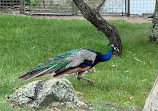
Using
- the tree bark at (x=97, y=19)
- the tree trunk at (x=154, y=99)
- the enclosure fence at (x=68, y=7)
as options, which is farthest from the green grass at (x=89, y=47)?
the enclosure fence at (x=68, y=7)

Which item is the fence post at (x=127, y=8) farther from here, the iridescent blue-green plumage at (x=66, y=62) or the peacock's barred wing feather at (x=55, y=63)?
the peacock's barred wing feather at (x=55, y=63)

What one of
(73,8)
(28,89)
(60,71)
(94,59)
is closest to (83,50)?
(94,59)

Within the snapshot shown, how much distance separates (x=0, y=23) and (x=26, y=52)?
395 centimetres

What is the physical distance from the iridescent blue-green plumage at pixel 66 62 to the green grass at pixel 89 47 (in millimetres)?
579

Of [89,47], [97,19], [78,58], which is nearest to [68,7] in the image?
[89,47]

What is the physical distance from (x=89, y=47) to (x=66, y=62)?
13.7 ft

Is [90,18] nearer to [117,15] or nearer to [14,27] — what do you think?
[14,27]

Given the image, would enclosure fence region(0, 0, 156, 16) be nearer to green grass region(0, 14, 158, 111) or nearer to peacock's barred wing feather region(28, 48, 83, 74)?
green grass region(0, 14, 158, 111)

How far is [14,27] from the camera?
12.8 meters

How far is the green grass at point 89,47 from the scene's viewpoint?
6.39 meters

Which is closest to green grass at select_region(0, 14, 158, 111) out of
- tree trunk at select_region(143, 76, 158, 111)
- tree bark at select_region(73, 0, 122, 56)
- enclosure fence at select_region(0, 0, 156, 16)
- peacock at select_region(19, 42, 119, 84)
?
peacock at select_region(19, 42, 119, 84)

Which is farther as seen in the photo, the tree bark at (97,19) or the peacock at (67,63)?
the tree bark at (97,19)

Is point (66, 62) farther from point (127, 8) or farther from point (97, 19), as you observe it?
point (127, 8)

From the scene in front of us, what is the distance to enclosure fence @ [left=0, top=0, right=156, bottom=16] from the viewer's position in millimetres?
17562
